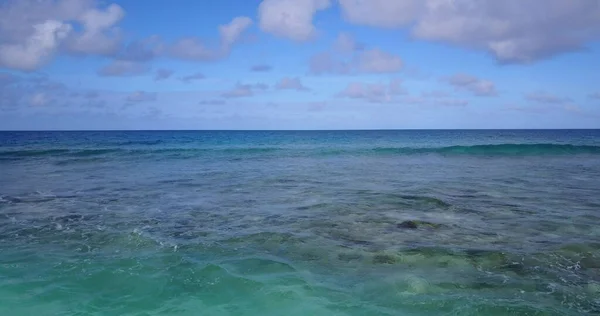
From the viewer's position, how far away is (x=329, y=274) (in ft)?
25.1

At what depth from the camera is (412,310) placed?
6160 millimetres

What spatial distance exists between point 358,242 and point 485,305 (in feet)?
12.1

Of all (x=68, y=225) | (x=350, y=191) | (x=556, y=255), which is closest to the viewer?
(x=556, y=255)

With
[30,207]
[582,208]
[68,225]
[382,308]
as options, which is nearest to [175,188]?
[30,207]

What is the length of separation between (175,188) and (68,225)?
7.21 meters

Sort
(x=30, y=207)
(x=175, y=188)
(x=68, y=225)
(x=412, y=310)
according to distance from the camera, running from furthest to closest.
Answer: (x=175, y=188)
(x=30, y=207)
(x=68, y=225)
(x=412, y=310)

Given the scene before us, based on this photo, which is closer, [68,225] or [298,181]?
[68,225]

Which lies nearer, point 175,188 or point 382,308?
point 382,308

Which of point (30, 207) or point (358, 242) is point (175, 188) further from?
point (358, 242)

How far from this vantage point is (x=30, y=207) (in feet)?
46.5

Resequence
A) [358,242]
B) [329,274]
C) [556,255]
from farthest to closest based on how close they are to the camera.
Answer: [358,242] < [556,255] < [329,274]

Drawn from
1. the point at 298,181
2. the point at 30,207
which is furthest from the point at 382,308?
the point at 298,181

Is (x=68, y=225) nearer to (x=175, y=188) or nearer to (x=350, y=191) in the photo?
(x=175, y=188)

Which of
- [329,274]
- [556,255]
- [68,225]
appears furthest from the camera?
[68,225]
